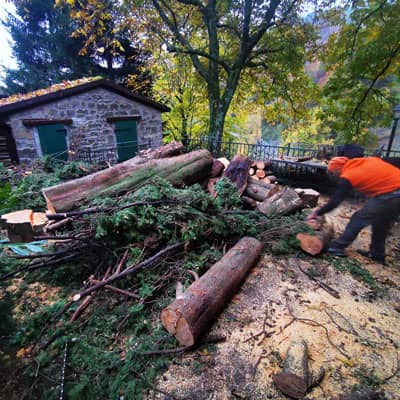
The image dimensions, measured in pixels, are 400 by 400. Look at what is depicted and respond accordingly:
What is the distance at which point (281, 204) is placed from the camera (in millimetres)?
4422

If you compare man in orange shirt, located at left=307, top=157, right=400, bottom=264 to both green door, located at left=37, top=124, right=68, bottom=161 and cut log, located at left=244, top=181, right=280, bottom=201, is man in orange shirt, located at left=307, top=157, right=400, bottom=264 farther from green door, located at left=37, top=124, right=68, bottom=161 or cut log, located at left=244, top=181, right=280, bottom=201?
green door, located at left=37, top=124, right=68, bottom=161

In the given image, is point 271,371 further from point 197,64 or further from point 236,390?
point 197,64

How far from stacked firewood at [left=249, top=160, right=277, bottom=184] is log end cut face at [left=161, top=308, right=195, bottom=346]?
425 centimetres

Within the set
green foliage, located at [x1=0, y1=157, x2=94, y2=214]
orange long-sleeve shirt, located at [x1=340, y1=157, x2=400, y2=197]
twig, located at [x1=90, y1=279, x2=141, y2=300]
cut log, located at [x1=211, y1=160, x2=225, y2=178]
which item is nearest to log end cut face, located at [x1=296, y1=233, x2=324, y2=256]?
orange long-sleeve shirt, located at [x1=340, y1=157, x2=400, y2=197]

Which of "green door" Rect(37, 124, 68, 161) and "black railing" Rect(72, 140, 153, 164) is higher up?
"green door" Rect(37, 124, 68, 161)

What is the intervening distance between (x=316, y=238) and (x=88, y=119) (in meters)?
8.61

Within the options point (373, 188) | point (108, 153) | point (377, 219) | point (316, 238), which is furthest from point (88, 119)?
point (377, 219)

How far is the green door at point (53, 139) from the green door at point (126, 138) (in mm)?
2006

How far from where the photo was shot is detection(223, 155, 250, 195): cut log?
197 inches

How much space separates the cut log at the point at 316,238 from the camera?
3.45 meters

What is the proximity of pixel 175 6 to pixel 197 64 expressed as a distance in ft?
7.68

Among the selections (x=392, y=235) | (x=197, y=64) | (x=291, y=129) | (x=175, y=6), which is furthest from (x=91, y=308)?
(x=291, y=129)

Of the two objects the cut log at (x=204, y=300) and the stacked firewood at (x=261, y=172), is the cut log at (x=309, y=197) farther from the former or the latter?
the cut log at (x=204, y=300)

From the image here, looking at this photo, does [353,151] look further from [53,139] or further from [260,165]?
[53,139]
